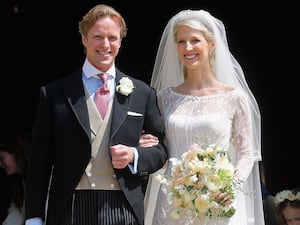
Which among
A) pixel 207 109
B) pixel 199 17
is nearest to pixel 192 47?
pixel 199 17

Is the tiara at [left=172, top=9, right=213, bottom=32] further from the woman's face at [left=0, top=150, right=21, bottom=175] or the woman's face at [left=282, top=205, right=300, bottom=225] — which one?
the woman's face at [left=0, top=150, right=21, bottom=175]

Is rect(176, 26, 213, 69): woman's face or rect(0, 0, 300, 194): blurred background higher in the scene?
rect(0, 0, 300, 194): blurred background

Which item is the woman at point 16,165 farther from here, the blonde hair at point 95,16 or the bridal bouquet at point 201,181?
the blonde hair at point 95,16

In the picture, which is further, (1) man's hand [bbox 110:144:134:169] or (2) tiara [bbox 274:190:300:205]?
(2) tiara [bbox 274:190:300:205]

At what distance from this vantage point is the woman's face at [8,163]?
575 centimetres

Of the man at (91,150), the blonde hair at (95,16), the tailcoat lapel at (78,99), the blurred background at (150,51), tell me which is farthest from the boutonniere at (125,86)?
the blurred background at (150,51)

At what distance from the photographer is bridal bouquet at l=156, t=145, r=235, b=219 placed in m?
3.77

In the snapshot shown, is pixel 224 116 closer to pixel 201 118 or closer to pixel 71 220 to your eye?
pixel 201 118

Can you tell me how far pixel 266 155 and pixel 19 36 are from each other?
2.71m

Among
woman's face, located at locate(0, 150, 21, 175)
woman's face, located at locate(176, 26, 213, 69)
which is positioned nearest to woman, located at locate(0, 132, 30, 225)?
woman's face, located at locate(0, 150, 21, 175)

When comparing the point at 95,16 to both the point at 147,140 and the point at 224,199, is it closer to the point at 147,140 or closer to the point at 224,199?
the point at 147,140

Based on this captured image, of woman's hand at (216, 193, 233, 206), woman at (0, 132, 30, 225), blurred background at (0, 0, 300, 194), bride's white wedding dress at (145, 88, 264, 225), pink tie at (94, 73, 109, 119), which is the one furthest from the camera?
blurred background at (0, 0, 300, 194)

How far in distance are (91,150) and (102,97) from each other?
0.89 feet

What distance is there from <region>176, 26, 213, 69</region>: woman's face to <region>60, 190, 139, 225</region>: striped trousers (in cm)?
89
